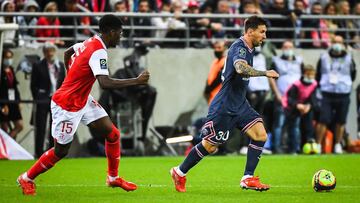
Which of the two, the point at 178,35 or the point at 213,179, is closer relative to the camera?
the point at 213,179

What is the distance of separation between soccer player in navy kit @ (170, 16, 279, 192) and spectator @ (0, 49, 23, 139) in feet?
27.9

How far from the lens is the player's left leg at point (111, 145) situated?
39.5ft

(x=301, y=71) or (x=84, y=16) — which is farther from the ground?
(x=84, y=16)

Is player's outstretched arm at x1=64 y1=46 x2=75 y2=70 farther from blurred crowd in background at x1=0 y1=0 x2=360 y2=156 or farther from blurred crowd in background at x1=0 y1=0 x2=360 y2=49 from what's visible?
blurred crowd in background at x1=0 y1=0 x2=360 y2=49

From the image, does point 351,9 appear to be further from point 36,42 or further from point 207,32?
point 36,42

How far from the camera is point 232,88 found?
→ 41.1 ft

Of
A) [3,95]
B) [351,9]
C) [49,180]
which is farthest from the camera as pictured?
[351,9]

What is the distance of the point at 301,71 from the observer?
22328mm

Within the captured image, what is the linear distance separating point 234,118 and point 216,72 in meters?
8.39

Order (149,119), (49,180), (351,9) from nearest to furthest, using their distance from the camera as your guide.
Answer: (49,180) < (149,119) < (351,9)

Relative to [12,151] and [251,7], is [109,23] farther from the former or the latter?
[251,7]

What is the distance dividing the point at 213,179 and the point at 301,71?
27.6 feet

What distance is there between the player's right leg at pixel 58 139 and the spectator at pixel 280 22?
1197cm

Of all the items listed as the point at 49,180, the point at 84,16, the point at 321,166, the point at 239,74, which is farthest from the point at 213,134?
the point at 84,16
